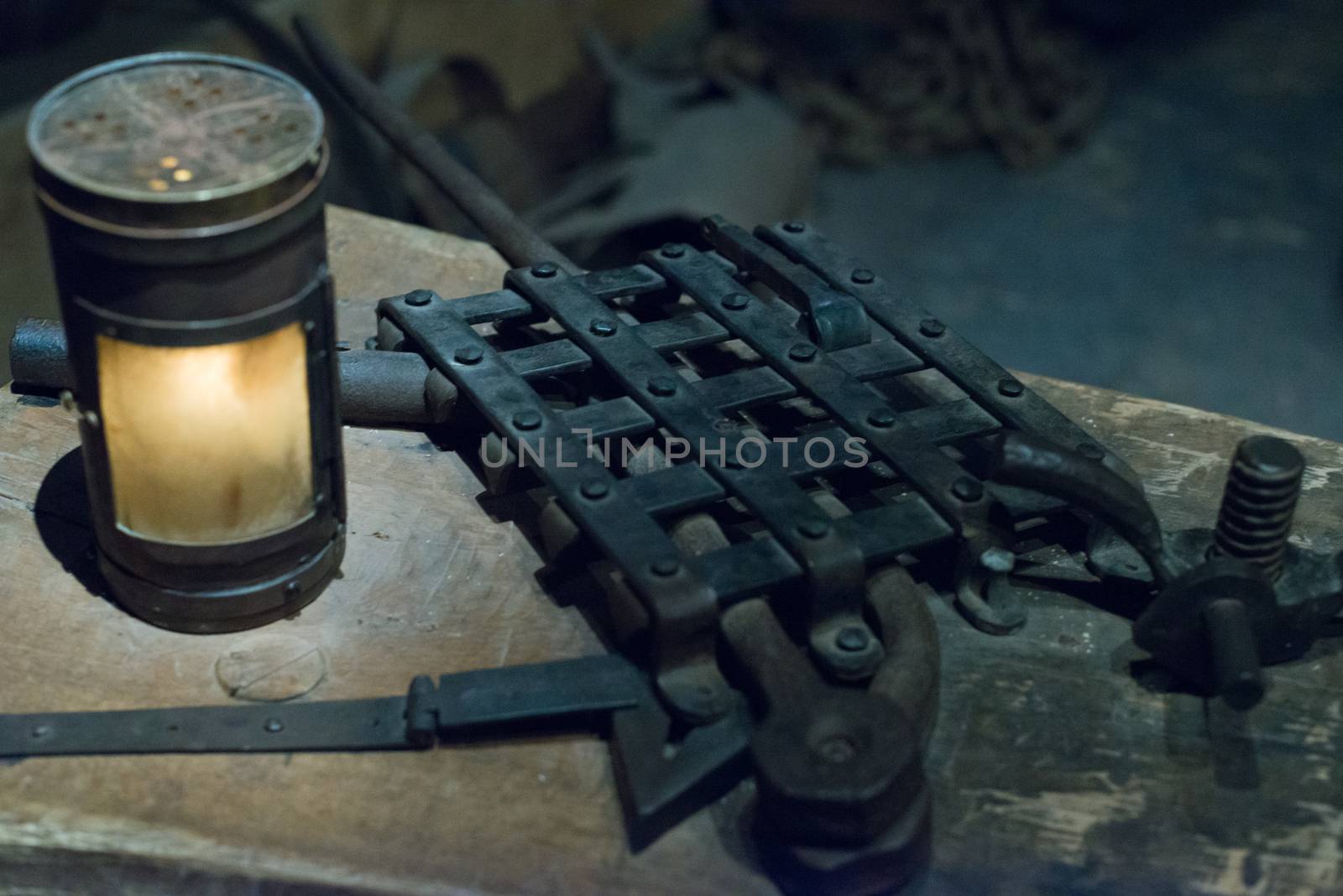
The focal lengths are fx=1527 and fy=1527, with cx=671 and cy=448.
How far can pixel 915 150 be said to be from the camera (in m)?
4.66

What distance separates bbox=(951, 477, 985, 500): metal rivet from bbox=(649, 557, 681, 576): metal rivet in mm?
292

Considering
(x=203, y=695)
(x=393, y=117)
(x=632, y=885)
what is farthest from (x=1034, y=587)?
(x=393, y=117)

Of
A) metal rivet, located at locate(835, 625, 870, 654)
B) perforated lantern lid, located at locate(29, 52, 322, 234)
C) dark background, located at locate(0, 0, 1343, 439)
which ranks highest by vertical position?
perforated lantern lid, located at locate(29, 52, 322, 234)

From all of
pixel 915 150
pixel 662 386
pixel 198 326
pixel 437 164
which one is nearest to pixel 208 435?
pixel 198 326

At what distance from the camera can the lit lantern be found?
115 centimetres

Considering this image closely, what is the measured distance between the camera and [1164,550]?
1.42 meters

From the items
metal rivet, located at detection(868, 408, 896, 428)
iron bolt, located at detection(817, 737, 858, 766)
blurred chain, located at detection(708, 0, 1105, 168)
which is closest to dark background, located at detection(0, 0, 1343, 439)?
blurred chain, located at detection(708, 0, 1105, 168)

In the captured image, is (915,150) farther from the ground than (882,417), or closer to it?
closer to it

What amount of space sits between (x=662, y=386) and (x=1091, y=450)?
1.44ft

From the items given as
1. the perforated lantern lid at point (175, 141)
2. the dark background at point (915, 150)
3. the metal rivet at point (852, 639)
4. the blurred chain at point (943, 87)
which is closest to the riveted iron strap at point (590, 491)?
the metal rivet at point (852, 639)

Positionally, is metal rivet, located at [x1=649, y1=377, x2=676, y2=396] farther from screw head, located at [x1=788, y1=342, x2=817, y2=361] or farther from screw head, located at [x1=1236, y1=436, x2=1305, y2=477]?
screw head, located at [x1=1236, y1=436, x2=1305, y2=477]

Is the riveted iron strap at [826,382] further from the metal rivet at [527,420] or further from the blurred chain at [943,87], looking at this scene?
the blurred chain at [943,87]

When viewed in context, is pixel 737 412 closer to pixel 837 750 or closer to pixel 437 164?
pixel 837 750

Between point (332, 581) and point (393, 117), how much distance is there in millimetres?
804
